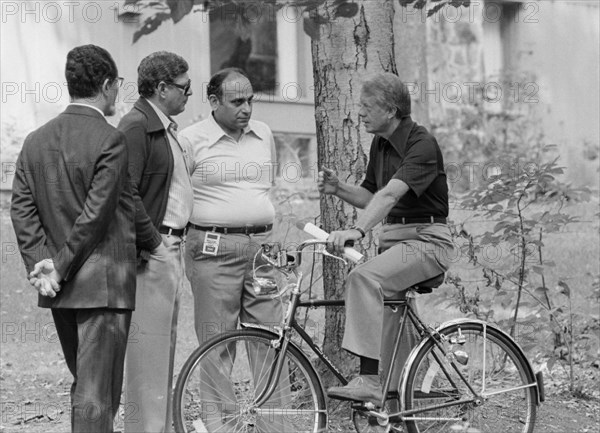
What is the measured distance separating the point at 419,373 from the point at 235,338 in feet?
3.40

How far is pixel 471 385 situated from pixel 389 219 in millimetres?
964

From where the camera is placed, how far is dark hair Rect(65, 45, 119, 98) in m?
5.23

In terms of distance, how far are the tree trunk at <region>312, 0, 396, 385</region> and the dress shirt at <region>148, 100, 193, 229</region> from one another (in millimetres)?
1354

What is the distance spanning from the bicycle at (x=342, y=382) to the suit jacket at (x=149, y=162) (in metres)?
0.57

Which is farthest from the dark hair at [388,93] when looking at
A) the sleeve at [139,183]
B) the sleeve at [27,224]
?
the sleeve at [27,224]

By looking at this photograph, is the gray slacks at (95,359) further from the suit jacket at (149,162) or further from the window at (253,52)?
the window at (253,52)

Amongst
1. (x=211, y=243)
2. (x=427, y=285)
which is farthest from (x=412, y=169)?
(x=211, y=243)

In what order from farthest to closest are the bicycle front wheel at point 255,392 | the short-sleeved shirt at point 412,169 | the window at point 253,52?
the window at point 253,52 → the short-sleeved shirt at point 412,169 → the bicycle front wheel at point 255,392

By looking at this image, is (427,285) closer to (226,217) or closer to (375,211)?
(375,211)

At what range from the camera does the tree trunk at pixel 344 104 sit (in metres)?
6.92

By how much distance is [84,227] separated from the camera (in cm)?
508

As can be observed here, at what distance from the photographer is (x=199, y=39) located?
16.0 m

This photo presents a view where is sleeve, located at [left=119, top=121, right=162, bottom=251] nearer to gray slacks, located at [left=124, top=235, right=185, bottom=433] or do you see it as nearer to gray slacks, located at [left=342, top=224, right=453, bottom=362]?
gray slacks, located at [left=124, top=235, right=185, bottom=433]

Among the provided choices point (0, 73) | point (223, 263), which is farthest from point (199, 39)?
point (223, 263)
